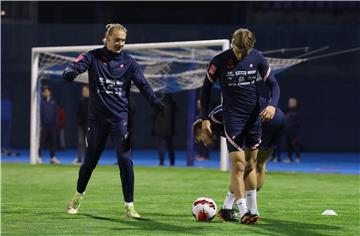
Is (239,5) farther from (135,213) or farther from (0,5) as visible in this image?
(135,213)

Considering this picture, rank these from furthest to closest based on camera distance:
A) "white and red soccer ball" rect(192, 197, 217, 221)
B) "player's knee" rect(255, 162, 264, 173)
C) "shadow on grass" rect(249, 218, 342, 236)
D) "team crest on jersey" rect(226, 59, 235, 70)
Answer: "player's knee" rect(255, 162, 264, 173)
"white and red soccer ball" rect(192, 197, 217, 221)
"team crest on jersey" rect(226, 59, 235, 70)
"shadow on grass" rect(249, 218, 342, 236)

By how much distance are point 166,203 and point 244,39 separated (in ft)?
11.3

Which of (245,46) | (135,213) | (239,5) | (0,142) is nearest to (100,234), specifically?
(135,213)

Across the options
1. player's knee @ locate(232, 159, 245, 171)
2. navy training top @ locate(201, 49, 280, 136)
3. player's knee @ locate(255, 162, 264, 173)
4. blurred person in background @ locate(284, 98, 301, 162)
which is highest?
navy training top @ locate(201, 49, 280, 136)

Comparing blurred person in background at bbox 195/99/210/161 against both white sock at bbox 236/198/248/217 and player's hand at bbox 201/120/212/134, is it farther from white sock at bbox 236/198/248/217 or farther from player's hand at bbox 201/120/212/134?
white sock at bbox 236/198/248/217

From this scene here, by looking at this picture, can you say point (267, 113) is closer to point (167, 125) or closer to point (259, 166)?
point (259, 166)

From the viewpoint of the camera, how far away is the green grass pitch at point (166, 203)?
368 inches

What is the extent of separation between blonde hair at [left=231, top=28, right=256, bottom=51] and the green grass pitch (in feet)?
6.03

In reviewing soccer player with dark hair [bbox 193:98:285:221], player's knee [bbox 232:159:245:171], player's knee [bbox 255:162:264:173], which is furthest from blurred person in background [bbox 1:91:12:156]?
player's knee [bbox 232:159:245:171]

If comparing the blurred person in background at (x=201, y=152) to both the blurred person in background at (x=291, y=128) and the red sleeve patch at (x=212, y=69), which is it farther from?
the red sleeve patch at (x=212, y=69)

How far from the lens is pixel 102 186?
610 inches

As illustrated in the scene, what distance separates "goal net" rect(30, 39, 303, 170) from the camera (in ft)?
72.4

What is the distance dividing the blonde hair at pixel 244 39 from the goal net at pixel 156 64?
11532 millimetres

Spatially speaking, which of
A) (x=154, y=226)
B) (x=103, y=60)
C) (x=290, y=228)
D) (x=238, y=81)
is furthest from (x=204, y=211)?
(x=103, y=60)
